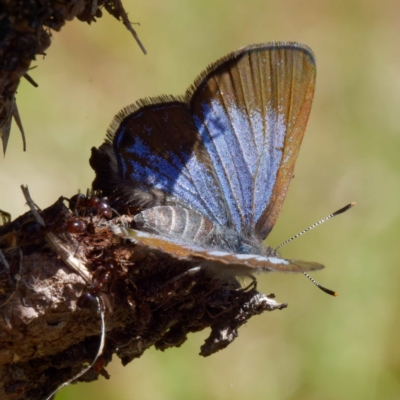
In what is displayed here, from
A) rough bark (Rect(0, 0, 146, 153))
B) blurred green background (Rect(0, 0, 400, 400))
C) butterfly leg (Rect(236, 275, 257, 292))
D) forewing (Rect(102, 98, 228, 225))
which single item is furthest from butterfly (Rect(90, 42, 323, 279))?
blurred green background (Rect(0, 0, 400, 400))

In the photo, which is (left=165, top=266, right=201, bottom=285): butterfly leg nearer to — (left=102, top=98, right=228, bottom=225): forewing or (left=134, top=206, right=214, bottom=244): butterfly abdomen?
(left=134, top=206, right=214, bottom=244): butterfly abdomen

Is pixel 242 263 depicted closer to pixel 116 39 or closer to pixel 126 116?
pixel 126 116

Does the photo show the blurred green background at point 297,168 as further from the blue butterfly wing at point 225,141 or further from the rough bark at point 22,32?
the rough bark at point 22,32

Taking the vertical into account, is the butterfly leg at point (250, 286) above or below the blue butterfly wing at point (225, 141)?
below

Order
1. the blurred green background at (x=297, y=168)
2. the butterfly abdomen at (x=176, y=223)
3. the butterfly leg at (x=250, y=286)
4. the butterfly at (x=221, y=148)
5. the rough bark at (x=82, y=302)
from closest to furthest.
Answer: the rough bark at (x=82, y=302) → the butterfly abdomen at (x=176, y=223) → the butterfly leg at (x=250, y=286) → the butterfly at (x=221, y=148) → the blurred green background at (x=297, y=168)

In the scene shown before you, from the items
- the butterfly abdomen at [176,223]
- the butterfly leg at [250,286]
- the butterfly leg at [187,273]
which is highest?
the butterfly abdomen at [176,223]

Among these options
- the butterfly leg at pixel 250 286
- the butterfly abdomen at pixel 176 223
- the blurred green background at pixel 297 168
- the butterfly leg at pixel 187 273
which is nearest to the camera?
the butterfly leg at pixel 187 273

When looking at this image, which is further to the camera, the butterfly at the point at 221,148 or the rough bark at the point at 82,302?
the butterfly at the point at 221,148

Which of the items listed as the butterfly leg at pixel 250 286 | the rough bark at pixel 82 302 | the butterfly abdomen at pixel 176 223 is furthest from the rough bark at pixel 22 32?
the butterfly leg at pixel 250 286
